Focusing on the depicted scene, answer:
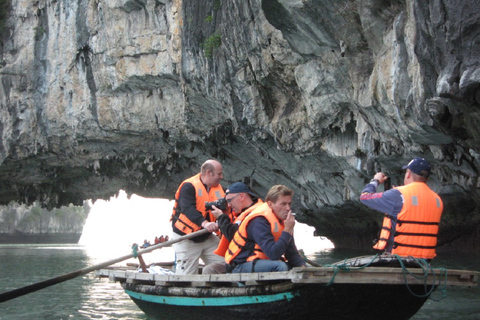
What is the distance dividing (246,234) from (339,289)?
1230mm

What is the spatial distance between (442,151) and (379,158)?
319 centimetres

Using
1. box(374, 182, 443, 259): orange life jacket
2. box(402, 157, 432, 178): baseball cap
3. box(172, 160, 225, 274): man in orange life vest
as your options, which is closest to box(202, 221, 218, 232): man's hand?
box(172, 160, 225, 274): man in orange life vest

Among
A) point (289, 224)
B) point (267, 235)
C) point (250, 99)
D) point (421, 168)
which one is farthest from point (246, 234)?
point (250, 99)

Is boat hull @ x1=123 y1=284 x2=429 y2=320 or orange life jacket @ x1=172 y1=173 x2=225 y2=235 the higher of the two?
orange life jacket @ x1=172 y1=173 x2=225 y2=235

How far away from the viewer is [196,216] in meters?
8.24

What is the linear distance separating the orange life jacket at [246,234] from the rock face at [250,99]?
3.69m

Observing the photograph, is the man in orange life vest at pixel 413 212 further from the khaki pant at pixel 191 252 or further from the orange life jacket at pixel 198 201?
the khaki pant at pixel 191 252

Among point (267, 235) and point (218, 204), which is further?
point (218, 204)

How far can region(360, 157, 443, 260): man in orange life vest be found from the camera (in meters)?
6.66

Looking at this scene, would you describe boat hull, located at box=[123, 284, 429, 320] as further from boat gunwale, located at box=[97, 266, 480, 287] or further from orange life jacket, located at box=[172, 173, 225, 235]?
orange life jacket, located at box=[172, 173, 225, 235]

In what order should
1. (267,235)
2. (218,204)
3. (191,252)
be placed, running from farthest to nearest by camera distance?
(191,252), (218,204), (267,235)

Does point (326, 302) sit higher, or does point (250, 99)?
point (250, 99)

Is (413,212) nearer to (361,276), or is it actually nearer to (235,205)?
(361,276)

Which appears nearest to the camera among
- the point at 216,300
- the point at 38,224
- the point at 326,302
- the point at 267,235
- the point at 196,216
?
the point at 267,235
